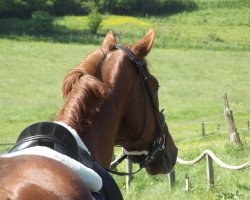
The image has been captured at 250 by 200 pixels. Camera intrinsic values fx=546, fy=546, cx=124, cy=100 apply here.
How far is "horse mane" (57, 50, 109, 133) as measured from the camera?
318cm

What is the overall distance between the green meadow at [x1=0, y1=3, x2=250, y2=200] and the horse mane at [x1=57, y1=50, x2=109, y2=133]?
0.34 meters

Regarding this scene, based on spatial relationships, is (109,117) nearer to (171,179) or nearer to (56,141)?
(56,141)

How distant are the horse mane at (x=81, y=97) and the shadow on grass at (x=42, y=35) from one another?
180 ft

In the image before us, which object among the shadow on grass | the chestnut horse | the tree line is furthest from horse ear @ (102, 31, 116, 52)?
the tree line

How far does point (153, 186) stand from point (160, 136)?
572cm

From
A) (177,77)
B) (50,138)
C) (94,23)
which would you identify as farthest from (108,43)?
(94,23)

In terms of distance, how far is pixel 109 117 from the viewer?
358 centimetres

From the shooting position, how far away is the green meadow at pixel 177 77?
980 centimetres

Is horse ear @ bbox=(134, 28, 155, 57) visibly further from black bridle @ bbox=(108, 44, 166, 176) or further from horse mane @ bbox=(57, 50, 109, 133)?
horse mane @ bbox=(57, 50, 109, 133)

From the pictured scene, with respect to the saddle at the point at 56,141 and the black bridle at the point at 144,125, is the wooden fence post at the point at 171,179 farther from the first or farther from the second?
the saddle at the point at 56,141

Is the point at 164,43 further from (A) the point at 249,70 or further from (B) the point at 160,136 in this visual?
(B) the point at 160,136

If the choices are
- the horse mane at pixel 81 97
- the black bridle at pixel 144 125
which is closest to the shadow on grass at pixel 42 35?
the black bridle at pixel 144 125

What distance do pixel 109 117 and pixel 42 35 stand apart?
60319 millimetres

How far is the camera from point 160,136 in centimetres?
410
